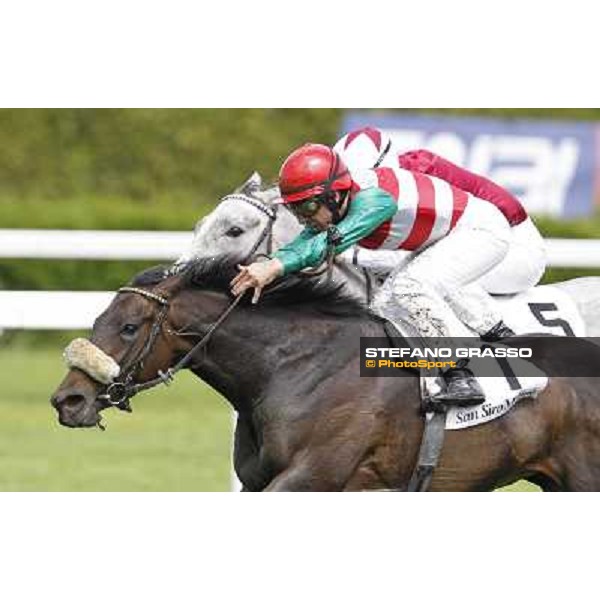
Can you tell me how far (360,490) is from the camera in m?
5.15

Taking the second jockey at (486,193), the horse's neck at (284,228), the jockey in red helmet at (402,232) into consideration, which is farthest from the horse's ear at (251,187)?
A: the jockey in red helmet at (402,232)

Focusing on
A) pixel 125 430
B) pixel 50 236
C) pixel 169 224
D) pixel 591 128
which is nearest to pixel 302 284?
pixel 50 236

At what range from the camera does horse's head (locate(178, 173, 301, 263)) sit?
218 inches

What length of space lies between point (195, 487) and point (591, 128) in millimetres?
12481

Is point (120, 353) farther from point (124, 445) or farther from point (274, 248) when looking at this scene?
point (124, 445)

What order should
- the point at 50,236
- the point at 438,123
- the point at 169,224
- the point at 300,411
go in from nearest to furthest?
the point at 300,411, the point at 50,236, the point at 169,224, the point at 438,123

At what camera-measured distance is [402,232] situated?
5395mm

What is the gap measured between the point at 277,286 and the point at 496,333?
0.82 metres

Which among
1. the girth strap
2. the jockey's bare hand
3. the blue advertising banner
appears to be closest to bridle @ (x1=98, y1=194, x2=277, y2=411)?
the jockey's bare hand

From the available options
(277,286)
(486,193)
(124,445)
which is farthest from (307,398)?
(124,445)

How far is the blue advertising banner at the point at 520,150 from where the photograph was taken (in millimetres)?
17609

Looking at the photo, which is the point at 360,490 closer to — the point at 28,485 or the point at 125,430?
the point at 28,485

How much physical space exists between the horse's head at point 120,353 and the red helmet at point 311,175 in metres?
0.50

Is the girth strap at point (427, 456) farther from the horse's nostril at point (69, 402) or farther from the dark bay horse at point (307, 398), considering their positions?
the horse's nostril at point (69, 402)
